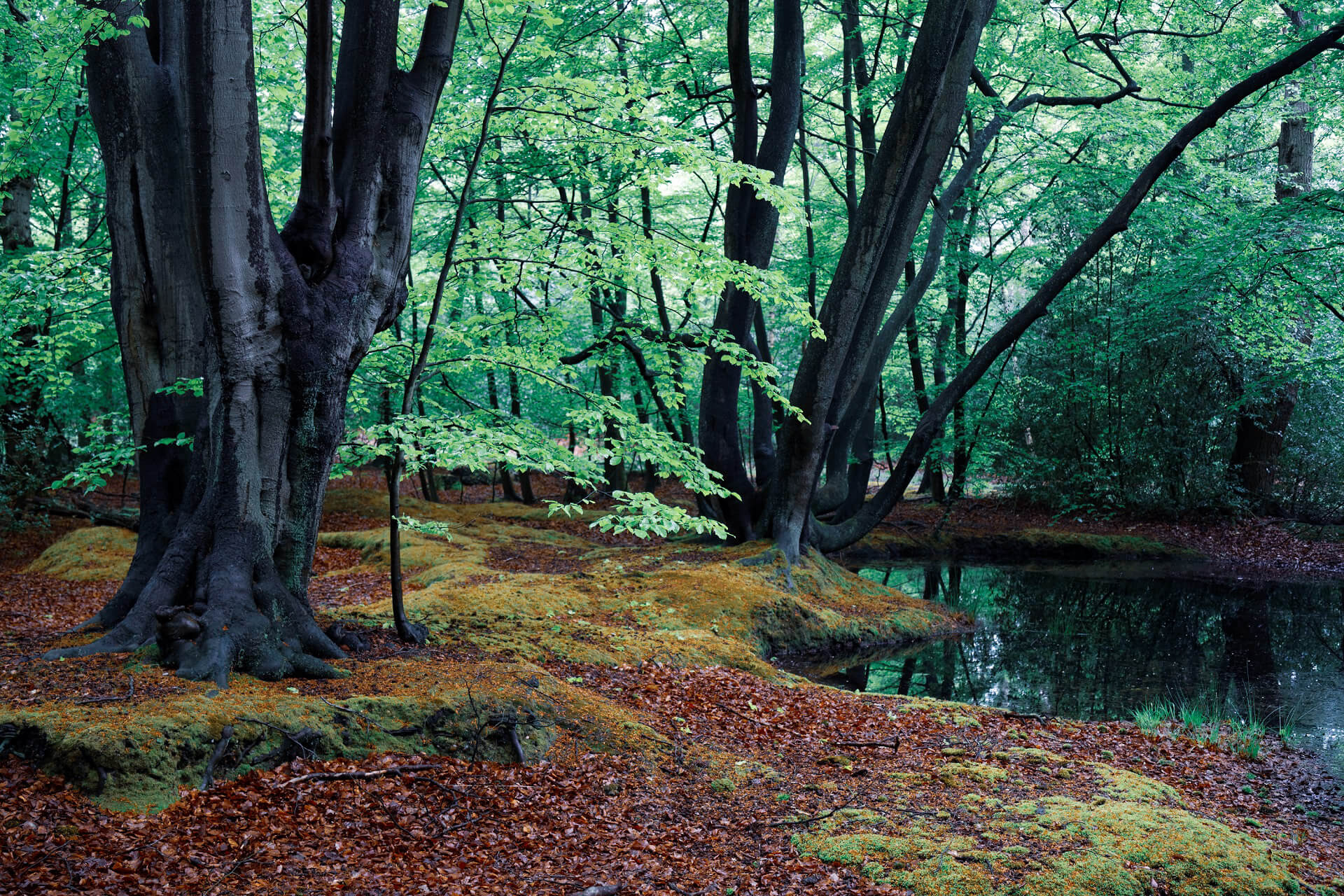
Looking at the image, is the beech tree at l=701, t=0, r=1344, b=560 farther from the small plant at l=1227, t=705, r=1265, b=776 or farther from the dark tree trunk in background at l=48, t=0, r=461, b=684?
the dark tree trunk in background at l=48, t=0, r=461, b=684

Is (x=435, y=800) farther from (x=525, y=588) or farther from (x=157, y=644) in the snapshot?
(x=525, y=588)

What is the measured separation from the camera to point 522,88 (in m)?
5.33

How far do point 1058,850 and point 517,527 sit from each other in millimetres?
11796

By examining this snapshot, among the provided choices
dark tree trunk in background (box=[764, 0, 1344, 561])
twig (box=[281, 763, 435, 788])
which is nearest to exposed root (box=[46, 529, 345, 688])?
twig (box=[281, 763, 435, 788])

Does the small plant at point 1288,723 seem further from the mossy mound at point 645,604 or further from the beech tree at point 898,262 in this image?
the beech tree at point 898,262

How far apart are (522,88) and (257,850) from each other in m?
4.43

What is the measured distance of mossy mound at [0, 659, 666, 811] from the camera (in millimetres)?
3131

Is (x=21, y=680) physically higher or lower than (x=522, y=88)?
lower

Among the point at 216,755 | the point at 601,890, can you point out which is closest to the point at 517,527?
the point at 216,755

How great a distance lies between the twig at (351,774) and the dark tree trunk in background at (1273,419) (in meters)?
17.8

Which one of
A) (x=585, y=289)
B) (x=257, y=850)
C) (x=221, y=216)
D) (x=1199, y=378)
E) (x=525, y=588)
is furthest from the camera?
(x=1199, y=378)

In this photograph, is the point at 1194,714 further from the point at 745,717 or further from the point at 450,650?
the point at 450,650

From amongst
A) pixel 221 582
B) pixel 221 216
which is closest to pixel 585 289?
pixel 221 216

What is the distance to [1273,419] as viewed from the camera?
16.6 metres
